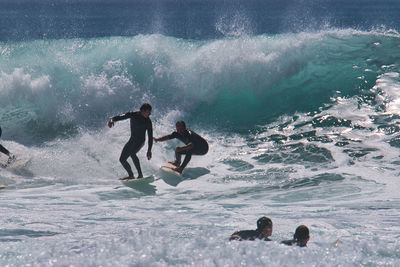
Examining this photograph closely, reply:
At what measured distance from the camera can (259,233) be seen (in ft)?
19.3

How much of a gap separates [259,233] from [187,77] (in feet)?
31.2

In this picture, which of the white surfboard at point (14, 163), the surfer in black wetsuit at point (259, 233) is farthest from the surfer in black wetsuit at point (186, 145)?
the surfer in black wetsuit at point (259, 233)

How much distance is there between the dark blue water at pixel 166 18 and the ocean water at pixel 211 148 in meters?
8.19

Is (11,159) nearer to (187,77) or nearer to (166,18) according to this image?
(187,77)

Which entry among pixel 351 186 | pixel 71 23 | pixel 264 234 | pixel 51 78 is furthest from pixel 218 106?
pixel 71 23

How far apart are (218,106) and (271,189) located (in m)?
5.71

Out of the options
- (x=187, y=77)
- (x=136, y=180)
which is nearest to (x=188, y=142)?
(x=136, y=180)

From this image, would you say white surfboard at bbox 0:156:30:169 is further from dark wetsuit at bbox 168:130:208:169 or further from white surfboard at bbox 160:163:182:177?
dark wetsuit at bbox 168:130:208:169

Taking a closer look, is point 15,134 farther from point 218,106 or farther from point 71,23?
point 71,23

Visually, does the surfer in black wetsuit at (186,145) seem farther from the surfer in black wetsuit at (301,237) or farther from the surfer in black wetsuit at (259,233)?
the surfer in black wetsuit at (301,237)

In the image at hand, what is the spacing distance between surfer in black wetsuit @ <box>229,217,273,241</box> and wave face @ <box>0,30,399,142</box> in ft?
24.4

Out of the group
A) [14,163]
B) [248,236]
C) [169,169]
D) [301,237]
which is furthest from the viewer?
[14,163]

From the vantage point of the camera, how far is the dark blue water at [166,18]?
2970 cm

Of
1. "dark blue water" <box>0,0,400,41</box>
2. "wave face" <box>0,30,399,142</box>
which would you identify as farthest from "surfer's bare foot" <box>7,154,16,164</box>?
"dark blue water" <box>0,0,400,41</box>
